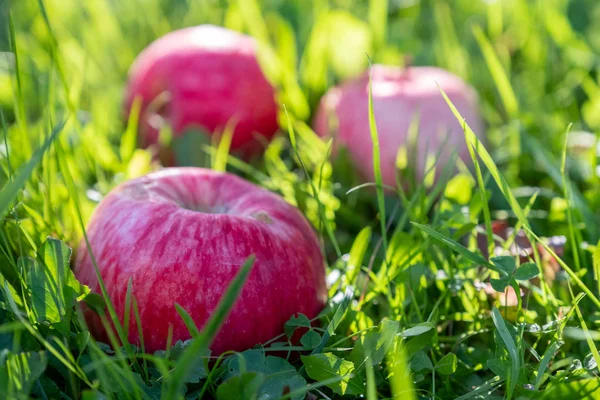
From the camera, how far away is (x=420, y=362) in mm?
1252

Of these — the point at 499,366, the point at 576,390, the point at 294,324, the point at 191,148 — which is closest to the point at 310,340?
the point at 294,324

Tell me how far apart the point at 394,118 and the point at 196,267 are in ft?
3.54

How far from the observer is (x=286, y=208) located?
5.02 ft

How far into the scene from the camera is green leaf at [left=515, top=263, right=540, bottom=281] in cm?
130

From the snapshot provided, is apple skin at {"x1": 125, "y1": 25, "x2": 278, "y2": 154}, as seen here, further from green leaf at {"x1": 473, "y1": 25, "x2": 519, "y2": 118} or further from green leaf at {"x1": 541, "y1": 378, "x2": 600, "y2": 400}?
green leaf at {"x1": 541, "y1": 378, "x2": 600, "y2": 400}

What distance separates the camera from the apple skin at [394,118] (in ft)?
7.07

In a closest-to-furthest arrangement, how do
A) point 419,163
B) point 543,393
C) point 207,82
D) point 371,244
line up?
1. point 543,393
2. point 371,244
3. point 419,163
4. point 207,82

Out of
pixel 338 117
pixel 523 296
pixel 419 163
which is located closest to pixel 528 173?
pixel 419 163

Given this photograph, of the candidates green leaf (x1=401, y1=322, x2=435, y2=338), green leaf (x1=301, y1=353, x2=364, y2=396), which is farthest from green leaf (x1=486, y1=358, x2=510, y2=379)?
green leaf (x1=301, y1=353, x2=364, y2=396)

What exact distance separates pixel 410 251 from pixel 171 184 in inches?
21.0

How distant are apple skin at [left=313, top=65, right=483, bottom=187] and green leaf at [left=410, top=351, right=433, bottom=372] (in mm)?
898

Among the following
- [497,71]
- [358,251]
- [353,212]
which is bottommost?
[353,212]

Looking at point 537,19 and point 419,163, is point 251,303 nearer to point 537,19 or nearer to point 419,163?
point 419,163

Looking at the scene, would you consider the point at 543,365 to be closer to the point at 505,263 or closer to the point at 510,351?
the point at 510,351
